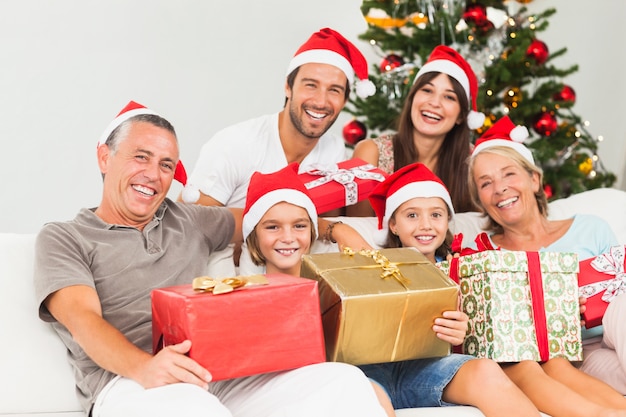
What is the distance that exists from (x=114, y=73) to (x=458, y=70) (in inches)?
82.7

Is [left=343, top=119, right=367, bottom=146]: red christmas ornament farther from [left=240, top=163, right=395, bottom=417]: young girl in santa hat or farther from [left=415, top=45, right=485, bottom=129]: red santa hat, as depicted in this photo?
[left=240, top=163, right=395, bottom=417]: young girl in santa hat

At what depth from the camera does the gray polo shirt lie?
1919mm

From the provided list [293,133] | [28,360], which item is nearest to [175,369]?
[28,360]

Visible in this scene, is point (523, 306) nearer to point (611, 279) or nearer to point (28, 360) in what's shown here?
point (611, 279)

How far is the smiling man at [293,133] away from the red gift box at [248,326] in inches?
48.3

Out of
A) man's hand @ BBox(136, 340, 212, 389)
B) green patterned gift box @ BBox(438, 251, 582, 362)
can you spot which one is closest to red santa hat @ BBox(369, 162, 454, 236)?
green patterned gift box @ BBox(438, 251, 582, 362)

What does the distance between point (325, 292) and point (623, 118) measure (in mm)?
4325

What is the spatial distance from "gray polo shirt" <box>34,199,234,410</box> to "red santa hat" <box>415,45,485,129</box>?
154 cm

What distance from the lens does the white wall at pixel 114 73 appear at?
403cm

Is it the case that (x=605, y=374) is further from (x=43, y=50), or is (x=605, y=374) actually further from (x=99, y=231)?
(x=43, y=50)

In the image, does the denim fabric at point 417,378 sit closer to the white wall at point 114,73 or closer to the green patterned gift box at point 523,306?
the green patterned gift box at point 523,306

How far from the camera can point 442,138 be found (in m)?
3.36

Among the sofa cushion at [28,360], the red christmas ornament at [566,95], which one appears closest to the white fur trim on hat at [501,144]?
the red christmas ornament at [566,95]

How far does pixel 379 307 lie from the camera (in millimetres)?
1843
